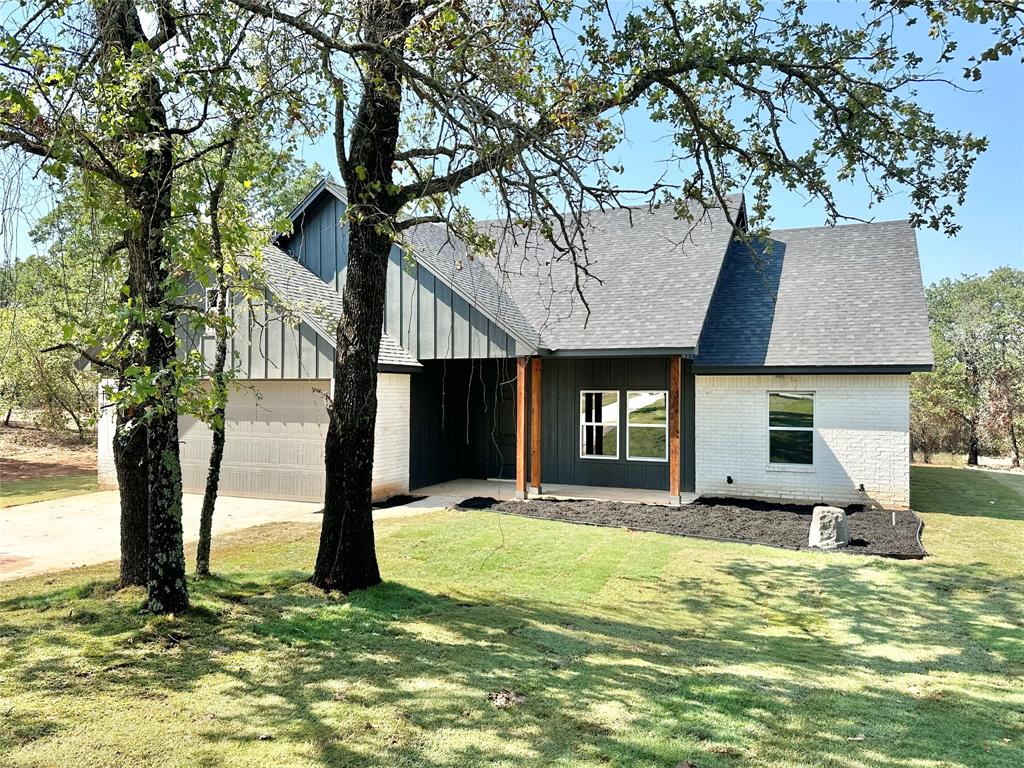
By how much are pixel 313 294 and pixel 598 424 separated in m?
6.61

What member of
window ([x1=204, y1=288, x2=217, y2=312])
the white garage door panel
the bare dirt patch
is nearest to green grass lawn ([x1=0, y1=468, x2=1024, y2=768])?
window ([x1=204, y1=288, x2=217, y2=312])

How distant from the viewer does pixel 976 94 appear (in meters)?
4.80

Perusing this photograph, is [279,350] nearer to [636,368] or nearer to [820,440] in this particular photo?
[636,368]

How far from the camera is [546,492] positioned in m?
13.8

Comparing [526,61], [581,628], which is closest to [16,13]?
[526,61]

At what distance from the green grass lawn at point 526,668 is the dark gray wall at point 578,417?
5.95 metres

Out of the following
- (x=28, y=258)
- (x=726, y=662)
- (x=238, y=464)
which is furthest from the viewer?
(x=238, y=464)

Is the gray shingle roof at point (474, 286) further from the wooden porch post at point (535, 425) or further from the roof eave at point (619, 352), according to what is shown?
the wooden porch post at point (535, 425)

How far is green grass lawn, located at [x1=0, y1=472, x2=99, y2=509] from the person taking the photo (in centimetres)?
1305

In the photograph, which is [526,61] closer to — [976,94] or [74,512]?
[976,94]

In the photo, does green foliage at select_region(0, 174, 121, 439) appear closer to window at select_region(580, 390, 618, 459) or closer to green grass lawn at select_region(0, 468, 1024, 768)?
green grass lawn at select_region(0, 468, 1024, 768)

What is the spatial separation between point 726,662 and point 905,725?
4.14 feet

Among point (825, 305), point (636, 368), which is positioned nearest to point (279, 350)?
point (636, 368)

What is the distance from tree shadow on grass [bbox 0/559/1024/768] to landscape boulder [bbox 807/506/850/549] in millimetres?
2247
